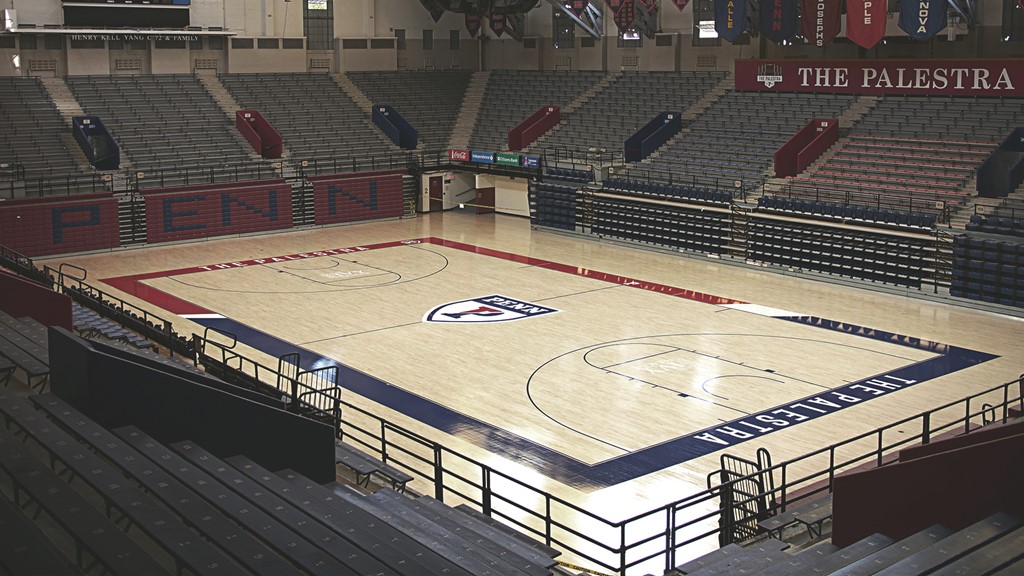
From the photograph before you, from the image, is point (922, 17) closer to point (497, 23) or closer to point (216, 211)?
point (497, 23)

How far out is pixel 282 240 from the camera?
33.2m

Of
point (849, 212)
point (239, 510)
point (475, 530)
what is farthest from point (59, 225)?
point (239, 510)

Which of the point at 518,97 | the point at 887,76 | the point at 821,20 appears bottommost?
the point at 518,97

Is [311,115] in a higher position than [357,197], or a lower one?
higher

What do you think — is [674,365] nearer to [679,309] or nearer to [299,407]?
[679,309]

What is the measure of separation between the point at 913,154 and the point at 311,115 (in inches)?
778

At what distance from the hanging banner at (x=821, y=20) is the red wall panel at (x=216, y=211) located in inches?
625

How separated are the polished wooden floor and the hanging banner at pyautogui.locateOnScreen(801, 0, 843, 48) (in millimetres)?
6569

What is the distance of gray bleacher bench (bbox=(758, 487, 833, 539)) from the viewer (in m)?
11.2

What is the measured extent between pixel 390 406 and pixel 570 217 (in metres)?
17.1

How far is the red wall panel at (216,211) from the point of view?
32.1 metres

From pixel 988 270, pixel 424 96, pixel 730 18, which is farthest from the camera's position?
pixel 424 96

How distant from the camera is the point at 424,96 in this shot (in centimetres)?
4153

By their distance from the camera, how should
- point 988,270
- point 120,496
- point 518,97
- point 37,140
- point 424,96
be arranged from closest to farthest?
point 120,496 → point 988,270 → point 37,140 → point 518,97 → point 424,96
